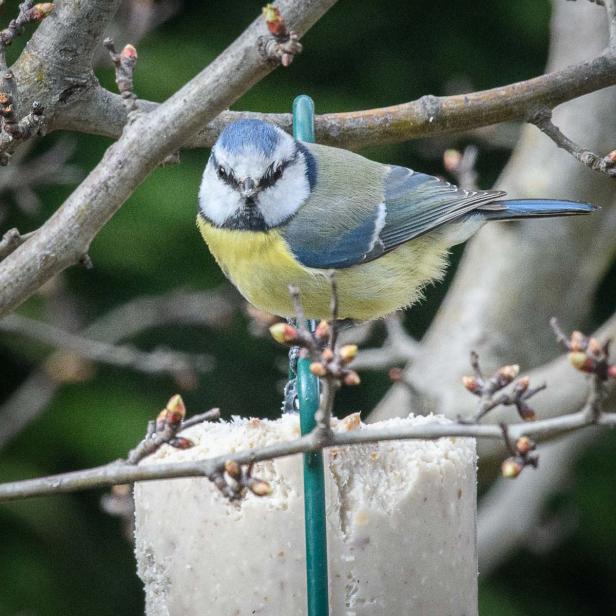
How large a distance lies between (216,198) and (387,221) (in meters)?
0.38

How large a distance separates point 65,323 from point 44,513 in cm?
69

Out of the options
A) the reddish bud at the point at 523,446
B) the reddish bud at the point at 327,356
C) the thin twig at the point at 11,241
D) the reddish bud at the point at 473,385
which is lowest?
the reddish bud at the point at 523,446

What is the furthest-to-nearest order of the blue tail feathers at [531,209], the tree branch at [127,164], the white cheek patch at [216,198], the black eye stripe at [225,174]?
the blue tail feathers at [531,209] → the white cheek patch at [216,198] → the black eye stripe at [225,174] → the tree branch at [127,164]

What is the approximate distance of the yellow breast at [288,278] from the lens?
6.70 feet

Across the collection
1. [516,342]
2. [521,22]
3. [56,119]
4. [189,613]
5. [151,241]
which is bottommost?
[189,613]

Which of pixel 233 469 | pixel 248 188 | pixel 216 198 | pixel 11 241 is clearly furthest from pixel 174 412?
pixel 216 198

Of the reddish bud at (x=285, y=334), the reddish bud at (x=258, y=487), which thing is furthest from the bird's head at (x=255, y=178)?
the reddish bud at (x=258, y=487)

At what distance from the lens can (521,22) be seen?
4.37 m

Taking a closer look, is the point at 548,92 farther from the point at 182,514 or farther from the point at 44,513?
the point at 44,513

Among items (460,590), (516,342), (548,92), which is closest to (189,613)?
(460,590)

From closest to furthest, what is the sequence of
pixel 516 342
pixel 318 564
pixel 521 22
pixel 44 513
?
1. pixel 318 564
2. pixel 516 342
3. pixel 44 513
4. pixel 521 22

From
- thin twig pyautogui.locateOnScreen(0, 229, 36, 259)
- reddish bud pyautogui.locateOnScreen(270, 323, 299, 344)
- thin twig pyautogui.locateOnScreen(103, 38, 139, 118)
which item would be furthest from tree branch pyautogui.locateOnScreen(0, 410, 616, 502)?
thin twig pyautogui.locateOnScreen(103, 38, 139, 118)

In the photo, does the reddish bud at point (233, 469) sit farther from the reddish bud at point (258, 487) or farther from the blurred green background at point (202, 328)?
the blurred green background at point (202, 328)

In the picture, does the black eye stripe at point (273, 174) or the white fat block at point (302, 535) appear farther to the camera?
the black eye stripe at point (273, 174)
